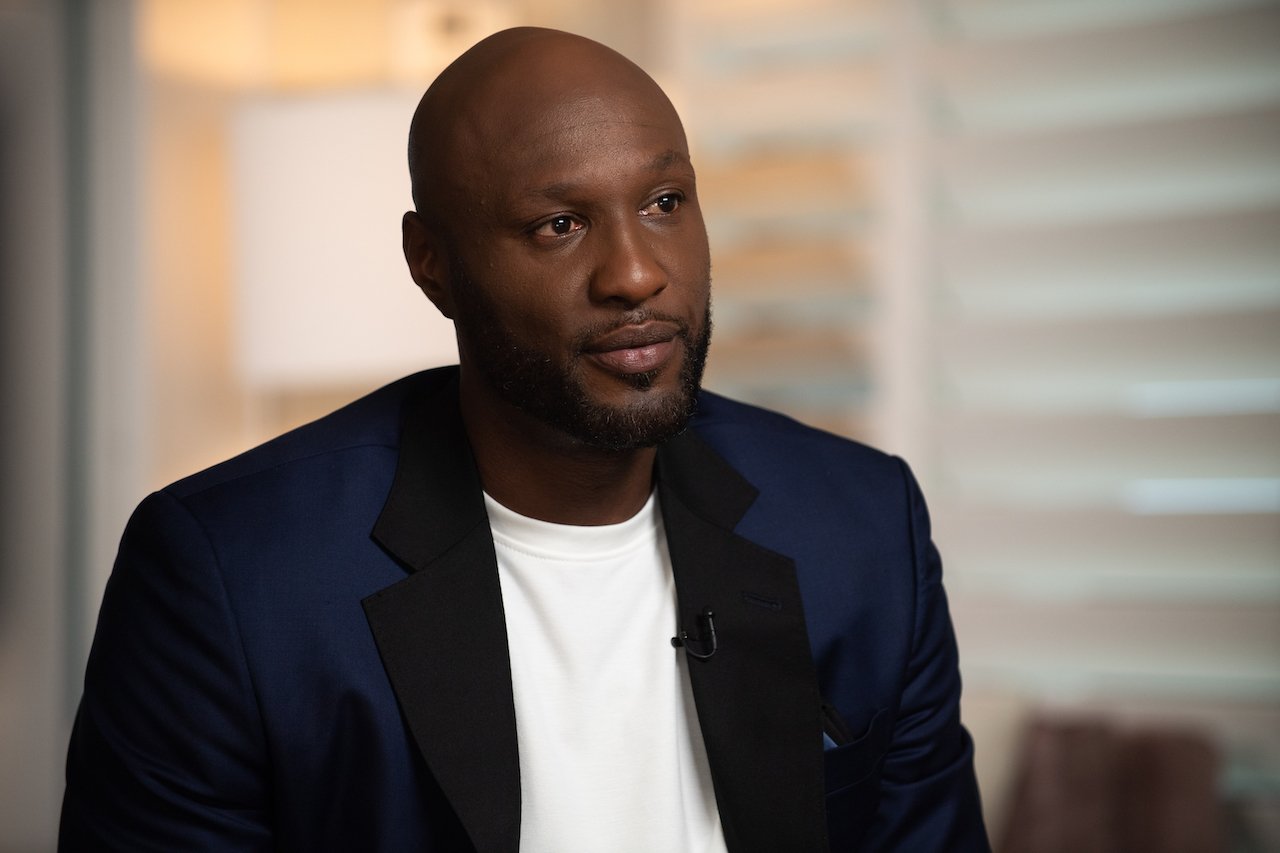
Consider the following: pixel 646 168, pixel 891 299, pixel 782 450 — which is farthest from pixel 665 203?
pixel 891 299

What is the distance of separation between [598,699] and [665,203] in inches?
19.8

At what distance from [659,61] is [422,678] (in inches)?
93.6

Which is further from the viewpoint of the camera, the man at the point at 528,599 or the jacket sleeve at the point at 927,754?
the jacket sleeve at the point at 927,754

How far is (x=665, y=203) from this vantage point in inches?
52.2

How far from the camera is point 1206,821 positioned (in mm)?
2404

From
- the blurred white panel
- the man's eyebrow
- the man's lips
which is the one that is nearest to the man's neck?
the man's lips

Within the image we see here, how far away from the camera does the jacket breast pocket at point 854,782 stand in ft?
4.60

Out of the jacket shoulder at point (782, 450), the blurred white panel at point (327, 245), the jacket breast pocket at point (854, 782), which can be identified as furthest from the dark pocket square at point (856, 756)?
the blurred white panel at point (327, 245)

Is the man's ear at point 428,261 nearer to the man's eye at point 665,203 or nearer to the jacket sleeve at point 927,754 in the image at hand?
the man's eye at point 665,203

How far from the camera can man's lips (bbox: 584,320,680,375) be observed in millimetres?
1263

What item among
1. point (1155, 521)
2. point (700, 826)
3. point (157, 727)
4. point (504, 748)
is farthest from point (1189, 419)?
point (157, 727)

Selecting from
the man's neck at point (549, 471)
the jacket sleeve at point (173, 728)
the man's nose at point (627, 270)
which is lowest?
the jacket sleeve at point (173, 728)

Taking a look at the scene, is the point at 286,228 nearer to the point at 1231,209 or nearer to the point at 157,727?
the point at 157,727

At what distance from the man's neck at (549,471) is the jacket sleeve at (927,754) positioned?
359 mm
